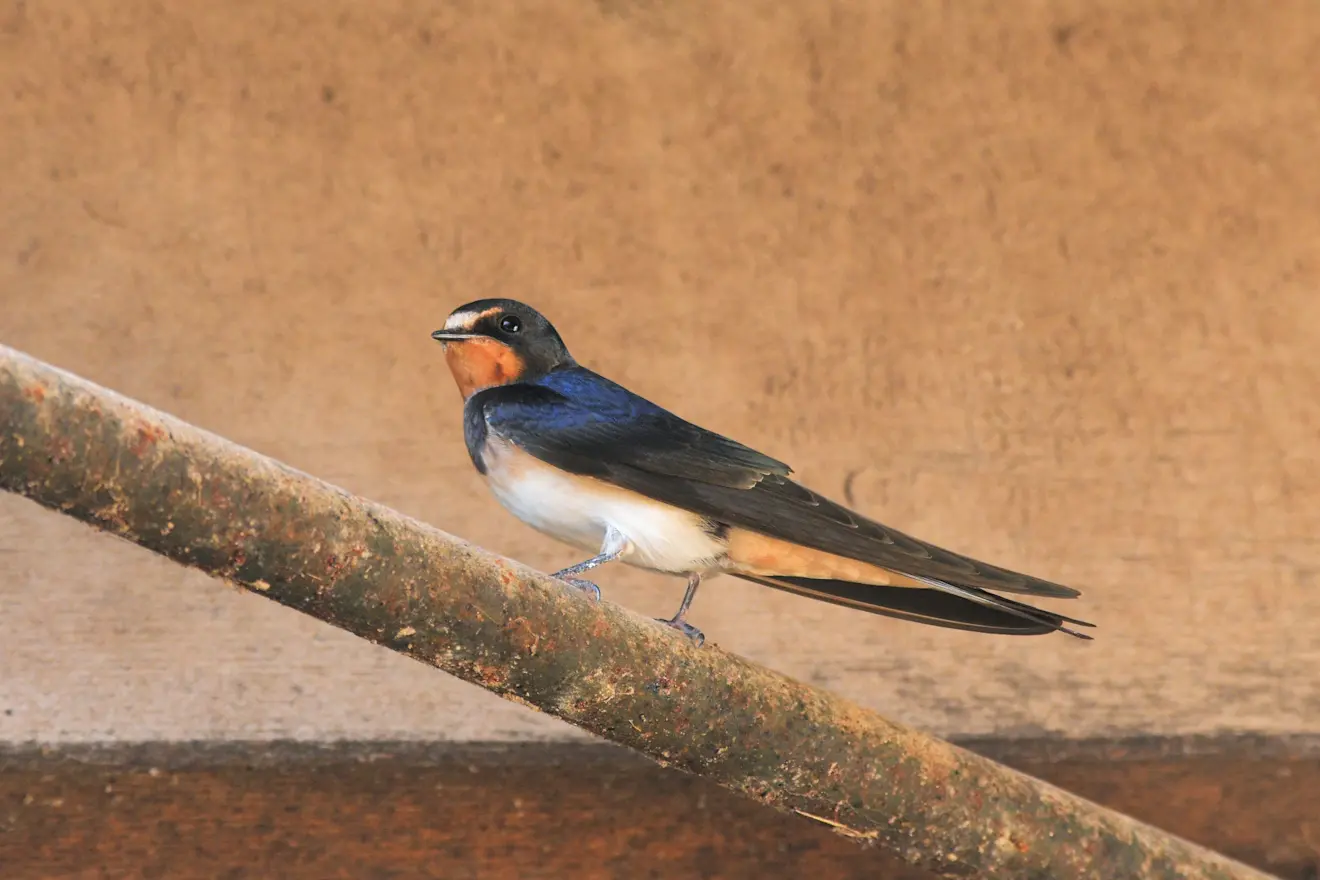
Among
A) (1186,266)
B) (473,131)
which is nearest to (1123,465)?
(1186,266)

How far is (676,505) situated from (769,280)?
41 cm

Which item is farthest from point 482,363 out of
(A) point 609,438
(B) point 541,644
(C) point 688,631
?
(B) point 541,644

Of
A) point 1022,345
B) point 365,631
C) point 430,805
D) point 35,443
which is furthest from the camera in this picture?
point 1022,345

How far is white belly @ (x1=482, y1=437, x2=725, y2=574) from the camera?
853 mm

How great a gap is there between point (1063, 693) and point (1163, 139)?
1.56ft

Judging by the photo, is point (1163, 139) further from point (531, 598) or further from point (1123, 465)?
point (531, 598)

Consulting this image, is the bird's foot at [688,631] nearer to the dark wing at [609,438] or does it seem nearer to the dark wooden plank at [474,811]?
the dark wing at [609,438]

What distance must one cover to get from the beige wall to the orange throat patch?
22 cm

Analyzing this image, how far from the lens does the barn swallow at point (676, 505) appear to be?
0.83 m

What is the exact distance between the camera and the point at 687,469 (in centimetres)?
86

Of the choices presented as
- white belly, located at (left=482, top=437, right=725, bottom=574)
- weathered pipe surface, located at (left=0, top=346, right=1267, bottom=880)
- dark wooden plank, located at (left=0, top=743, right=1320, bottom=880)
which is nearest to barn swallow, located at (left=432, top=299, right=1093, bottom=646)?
white belly, located at (left=482, top=437, right=725, bottom=574)

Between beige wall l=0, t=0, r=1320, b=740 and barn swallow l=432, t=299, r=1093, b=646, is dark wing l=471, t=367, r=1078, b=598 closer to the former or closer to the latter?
barn swallow l=432, t=299, r=1093, b=646

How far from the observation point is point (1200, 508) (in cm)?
118

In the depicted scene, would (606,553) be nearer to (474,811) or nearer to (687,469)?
(687,469)
